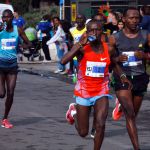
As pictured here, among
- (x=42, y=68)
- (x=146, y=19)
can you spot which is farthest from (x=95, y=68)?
(x=42, y=68)

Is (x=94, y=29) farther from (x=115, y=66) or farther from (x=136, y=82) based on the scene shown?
(x=136, y=82)

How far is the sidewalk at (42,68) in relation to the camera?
22.4m

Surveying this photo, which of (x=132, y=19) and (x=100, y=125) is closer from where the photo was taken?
(x=100, y=125)

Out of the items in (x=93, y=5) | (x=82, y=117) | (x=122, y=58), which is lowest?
(x=93, y=5)

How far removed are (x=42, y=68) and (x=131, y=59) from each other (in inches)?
636

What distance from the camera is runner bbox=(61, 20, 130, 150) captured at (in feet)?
28.8

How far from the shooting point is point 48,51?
91.9 ft

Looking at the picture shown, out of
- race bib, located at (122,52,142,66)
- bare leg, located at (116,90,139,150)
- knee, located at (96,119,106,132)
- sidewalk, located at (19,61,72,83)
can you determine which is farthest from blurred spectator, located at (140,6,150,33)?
knee, located at (96,119,106,132)

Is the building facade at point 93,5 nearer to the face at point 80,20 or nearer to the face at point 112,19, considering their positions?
the face at point 112,19

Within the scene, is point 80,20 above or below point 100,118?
above

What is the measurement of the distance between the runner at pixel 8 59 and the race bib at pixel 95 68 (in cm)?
314

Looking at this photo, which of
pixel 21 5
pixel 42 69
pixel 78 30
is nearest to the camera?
pixel 78 30

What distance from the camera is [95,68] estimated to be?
8820 millimetres

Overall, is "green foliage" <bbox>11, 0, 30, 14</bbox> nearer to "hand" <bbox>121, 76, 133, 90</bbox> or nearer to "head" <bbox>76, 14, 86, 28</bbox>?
"head" <bbox>76, 14, 86, 28</bbox>
